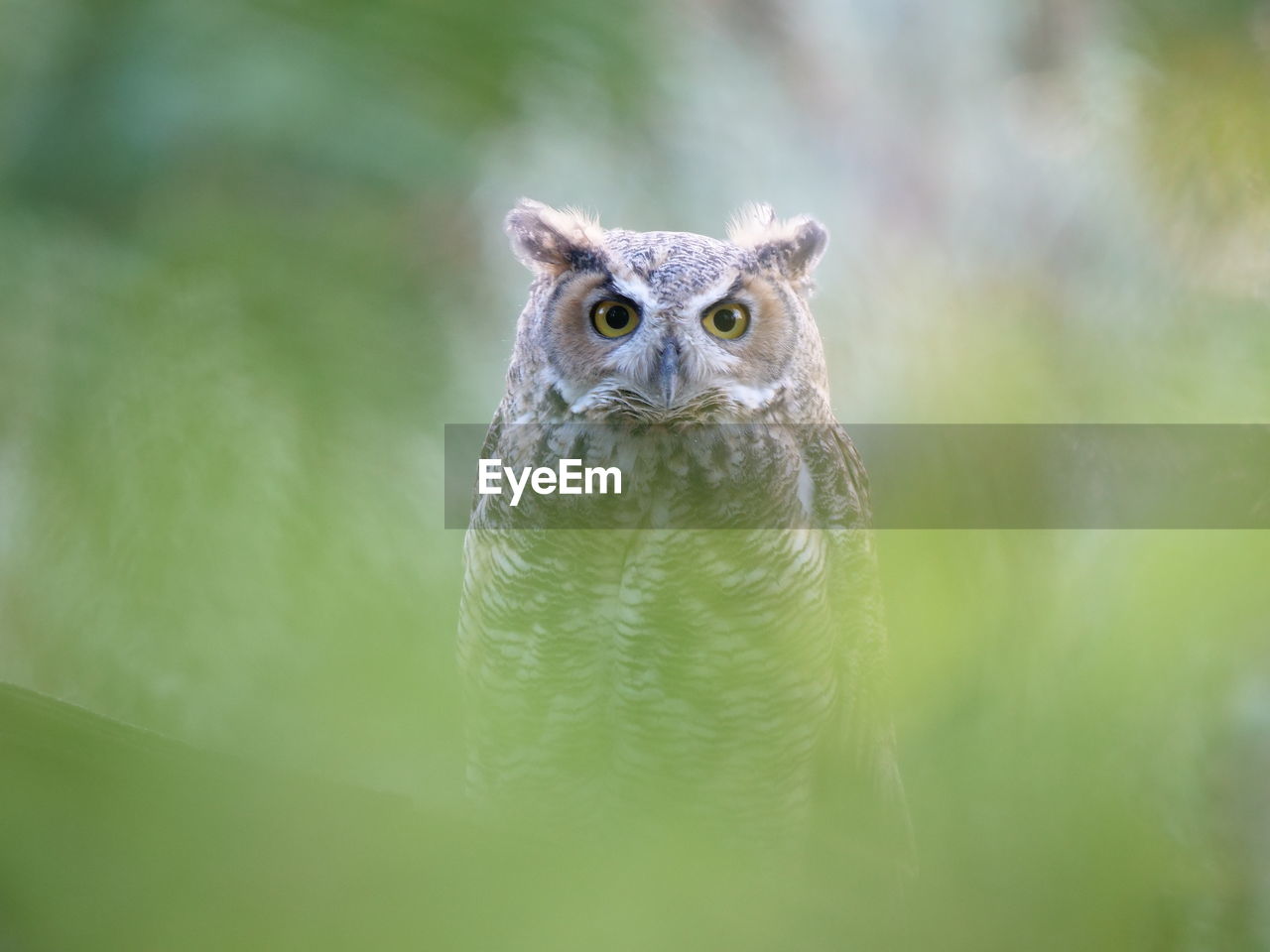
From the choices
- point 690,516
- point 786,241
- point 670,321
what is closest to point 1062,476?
point 690,516

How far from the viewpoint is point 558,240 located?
4.25 ft

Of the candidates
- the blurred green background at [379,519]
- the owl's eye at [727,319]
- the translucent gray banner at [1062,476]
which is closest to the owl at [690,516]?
the owl's eye at [727,319]

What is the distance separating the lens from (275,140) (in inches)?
11.2

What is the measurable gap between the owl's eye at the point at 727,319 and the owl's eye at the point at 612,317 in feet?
0.30

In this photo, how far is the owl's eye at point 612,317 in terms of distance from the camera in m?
1.28

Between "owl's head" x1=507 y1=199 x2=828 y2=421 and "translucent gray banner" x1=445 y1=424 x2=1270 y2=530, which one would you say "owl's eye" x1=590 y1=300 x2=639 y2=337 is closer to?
"owl's head" x1=507 y1=199 x2=828 y2=421

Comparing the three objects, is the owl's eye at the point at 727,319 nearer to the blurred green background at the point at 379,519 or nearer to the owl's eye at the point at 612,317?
the owl's eye at the point at 612,317

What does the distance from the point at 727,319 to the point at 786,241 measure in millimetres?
118

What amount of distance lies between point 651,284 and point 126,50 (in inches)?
39.5

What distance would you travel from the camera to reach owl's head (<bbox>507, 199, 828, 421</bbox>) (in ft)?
3.95

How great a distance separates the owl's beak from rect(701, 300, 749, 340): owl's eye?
10 centimetres

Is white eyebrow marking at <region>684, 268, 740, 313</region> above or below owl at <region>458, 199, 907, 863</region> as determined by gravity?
above

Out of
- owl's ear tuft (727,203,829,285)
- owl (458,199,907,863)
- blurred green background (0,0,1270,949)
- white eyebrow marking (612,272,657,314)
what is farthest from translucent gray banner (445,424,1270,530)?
owl's ear tuft (727,203,829,285)

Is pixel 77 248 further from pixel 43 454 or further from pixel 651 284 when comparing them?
pixel 651 284
